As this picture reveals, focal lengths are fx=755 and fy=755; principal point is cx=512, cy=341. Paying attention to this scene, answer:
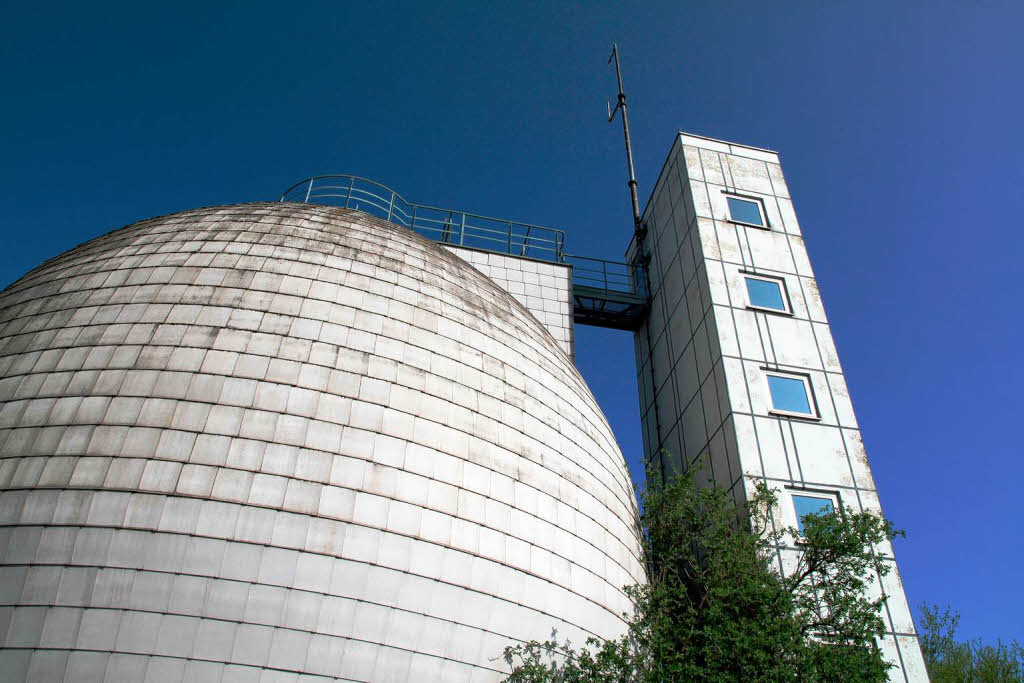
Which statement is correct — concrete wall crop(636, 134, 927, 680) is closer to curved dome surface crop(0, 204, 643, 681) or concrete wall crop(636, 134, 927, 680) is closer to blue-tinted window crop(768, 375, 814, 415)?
blue-tinted window crop(768, 375, 814, 415)

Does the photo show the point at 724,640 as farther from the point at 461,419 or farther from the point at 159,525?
the point at 159,525

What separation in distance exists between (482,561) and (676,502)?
5868 mm

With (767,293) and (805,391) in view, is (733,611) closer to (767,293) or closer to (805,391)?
(805,391)

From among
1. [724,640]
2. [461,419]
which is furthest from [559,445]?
[724,640]

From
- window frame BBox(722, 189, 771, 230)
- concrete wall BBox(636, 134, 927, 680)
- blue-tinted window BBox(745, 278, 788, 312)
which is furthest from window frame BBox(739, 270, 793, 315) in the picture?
window frame BBox(722, 189, 771, 230)

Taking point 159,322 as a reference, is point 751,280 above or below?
above

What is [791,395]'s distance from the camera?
20.5m

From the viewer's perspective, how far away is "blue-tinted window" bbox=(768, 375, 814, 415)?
66.1ft

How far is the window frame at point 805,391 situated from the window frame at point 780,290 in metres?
2.18

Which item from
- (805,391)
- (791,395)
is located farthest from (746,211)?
(791,395)

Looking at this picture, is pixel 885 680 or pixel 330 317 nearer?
pixel 885 680

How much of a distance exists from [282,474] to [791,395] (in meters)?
13.8

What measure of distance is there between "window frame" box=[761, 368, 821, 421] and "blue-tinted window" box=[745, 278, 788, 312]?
2392mm

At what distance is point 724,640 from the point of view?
533 inches
